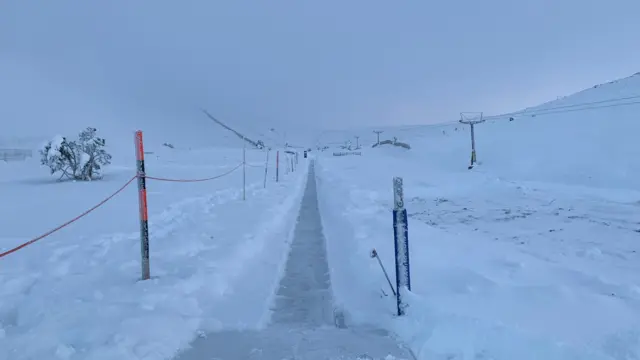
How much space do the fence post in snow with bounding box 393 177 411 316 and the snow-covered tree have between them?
82.2ft

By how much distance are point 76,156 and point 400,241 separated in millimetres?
25808

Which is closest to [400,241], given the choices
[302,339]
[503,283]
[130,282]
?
[302,339]

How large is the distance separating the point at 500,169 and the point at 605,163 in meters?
7.55

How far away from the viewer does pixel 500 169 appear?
31812 mm

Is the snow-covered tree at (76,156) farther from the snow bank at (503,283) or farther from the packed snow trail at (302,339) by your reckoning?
the packed snow trail at (302,339)

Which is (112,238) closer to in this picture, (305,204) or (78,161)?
(305,204)

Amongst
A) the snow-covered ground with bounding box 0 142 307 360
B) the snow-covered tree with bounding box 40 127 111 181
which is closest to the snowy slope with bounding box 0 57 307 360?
the snow-covered ground with bounding box 0 142 307 360

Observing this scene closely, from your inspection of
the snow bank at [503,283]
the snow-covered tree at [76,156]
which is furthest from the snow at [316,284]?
the snow-covered tree at [76,156]

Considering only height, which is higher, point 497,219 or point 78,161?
point 78,161

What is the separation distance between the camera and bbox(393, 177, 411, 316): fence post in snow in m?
4.25

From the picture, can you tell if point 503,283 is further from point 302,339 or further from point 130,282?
point 130,282

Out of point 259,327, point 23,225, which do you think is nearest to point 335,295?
point 259,327

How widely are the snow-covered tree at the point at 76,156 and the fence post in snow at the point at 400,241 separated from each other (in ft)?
82.2

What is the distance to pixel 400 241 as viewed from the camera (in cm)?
431
